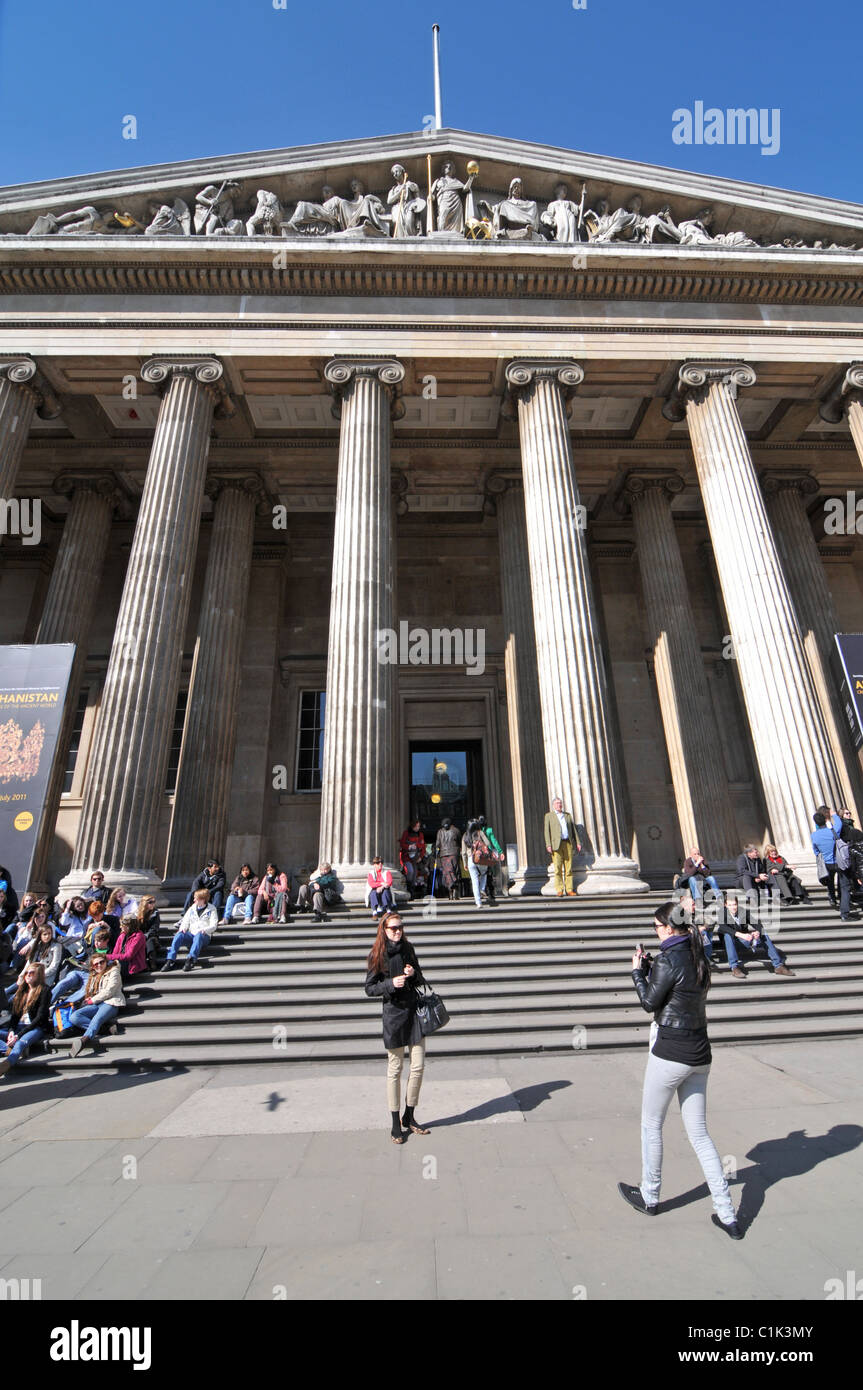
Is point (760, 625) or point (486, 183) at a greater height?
point (486, 183)

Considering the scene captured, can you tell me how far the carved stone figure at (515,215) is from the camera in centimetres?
1611

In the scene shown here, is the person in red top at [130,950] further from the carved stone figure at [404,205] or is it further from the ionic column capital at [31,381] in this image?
the carved stone figure at [404,205]

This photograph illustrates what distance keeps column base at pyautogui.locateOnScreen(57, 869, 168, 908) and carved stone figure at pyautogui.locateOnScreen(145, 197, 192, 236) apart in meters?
14.5

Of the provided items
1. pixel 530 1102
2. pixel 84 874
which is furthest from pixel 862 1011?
pixel 84 874

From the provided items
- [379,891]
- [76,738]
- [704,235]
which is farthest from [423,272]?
[76,738]

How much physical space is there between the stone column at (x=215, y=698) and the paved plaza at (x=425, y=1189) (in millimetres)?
8408

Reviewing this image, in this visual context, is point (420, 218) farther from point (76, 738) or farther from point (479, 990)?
point (479, 990)

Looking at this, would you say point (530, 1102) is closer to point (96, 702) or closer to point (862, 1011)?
point (862, 1011)

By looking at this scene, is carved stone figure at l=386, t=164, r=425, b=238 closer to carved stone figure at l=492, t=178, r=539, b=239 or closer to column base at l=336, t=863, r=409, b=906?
carved stone figure at l=492, t=178, r=539, b=239

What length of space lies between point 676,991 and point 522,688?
42.7ft

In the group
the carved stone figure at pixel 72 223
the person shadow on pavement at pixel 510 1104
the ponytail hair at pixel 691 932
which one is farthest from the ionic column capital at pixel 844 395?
the carved stone figure at pixel 72 223

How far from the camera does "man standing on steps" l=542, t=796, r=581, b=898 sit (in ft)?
38.2

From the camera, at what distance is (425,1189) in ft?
13.4

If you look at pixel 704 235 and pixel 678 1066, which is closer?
pixel 678 1066
